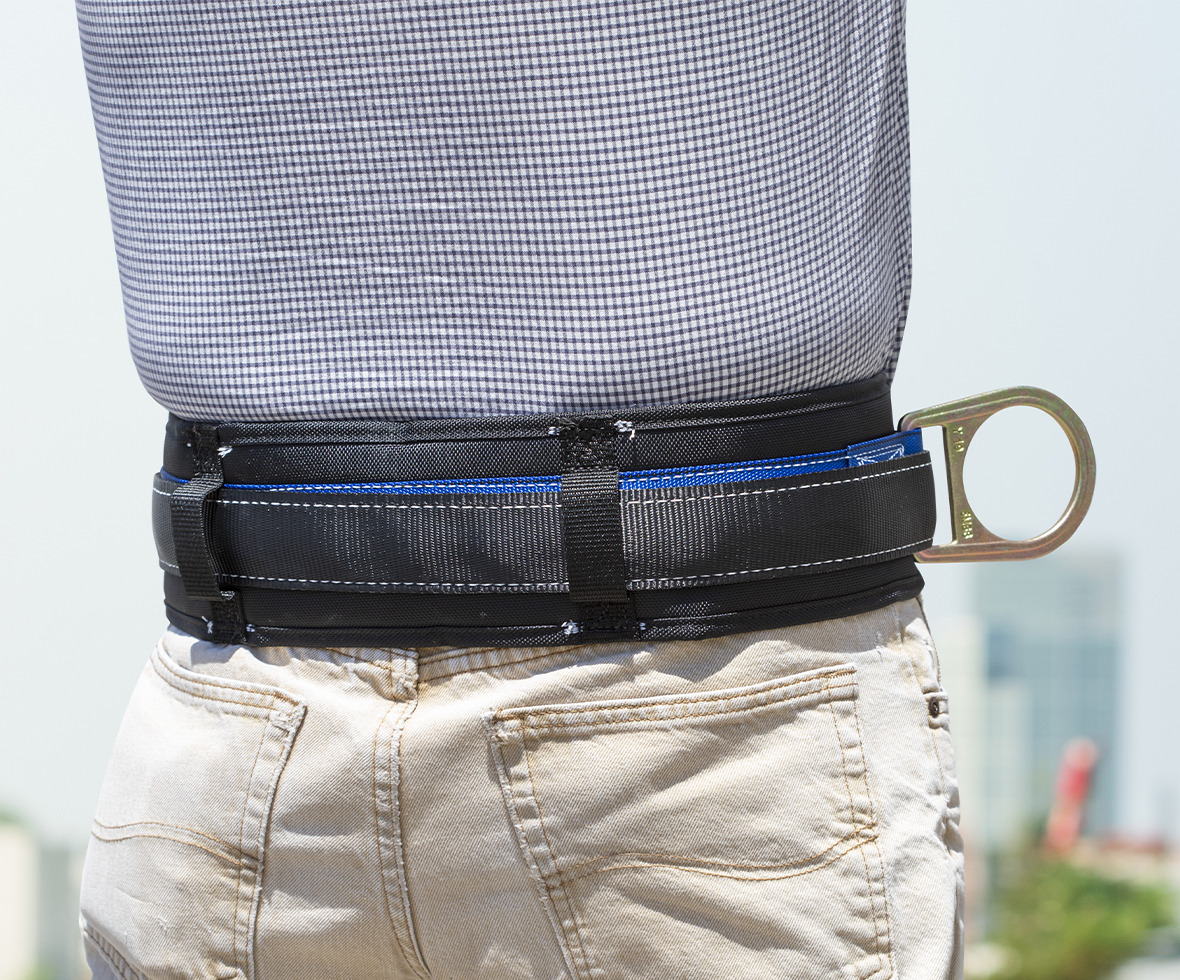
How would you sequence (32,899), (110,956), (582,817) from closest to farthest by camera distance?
(582,817) → (110,956) → (32,899)

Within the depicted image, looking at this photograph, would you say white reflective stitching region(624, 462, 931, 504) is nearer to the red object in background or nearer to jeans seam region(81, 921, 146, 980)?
jeans seam region(81, 921, 146, 980)

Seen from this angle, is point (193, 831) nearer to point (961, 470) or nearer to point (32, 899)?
point (961, 470)

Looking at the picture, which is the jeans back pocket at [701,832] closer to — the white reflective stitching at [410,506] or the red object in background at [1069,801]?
the white reflective stitching at [410,506]

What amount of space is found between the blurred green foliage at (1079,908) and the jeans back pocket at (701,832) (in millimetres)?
3076

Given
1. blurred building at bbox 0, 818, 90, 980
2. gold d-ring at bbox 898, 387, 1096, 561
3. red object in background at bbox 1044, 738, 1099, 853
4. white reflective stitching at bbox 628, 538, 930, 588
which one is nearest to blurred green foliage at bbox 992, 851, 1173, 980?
red object in background at bbox 1044, 738, 1099, 853

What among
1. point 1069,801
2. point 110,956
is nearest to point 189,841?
point 110,956

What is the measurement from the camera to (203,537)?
2.26ft

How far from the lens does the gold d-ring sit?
0.71m

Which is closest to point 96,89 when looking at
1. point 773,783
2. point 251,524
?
point 251,524

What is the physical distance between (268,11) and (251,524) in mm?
306

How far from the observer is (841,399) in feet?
2.19

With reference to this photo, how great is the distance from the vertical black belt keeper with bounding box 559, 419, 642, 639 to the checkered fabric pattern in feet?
0.09

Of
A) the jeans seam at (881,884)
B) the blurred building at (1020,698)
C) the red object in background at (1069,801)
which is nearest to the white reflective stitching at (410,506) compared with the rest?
the jeans seam at (881,884)

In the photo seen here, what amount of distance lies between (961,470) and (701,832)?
298 mm
